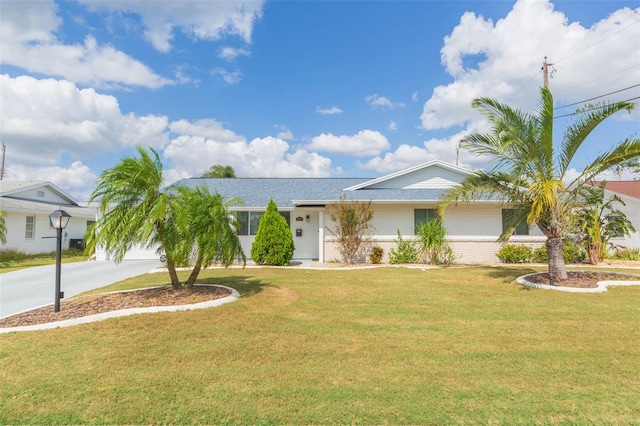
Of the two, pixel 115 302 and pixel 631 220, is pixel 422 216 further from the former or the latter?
pixel 631 220

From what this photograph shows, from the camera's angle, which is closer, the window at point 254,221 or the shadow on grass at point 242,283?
the shadow on grass at point 242,283

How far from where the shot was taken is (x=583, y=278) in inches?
376

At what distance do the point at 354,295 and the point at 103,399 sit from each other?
580cm

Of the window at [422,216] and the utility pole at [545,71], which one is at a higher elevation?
the utility pole at [545,71]

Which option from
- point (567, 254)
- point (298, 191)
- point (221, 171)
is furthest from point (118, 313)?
point (221, 171)

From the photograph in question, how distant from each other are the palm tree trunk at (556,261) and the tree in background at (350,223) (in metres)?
6.70

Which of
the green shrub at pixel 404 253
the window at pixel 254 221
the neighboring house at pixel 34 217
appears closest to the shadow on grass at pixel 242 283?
the window at pixel 254 221

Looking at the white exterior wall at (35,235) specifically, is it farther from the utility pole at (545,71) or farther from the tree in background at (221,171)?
the utility pole at (545,71)

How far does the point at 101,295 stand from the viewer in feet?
25.7

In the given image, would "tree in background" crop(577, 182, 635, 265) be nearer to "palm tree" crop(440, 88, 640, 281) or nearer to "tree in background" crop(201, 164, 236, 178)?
"palm tree" crop(440, 88, 640, 281)

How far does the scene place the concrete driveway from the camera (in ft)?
25.0

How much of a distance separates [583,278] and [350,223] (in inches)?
316

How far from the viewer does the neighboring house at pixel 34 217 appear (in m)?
18.2

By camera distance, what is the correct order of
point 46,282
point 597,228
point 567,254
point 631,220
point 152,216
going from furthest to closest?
1. point 631,220
2. point 567,254
3. point 597,228
4. point 46,282
5. point 152,216
